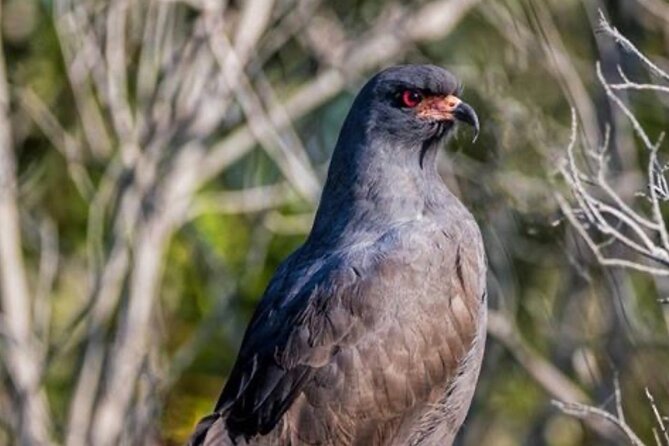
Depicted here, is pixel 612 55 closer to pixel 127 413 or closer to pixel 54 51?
pixel 127 413

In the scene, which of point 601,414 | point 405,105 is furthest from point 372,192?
point 601,414

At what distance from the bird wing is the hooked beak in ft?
2.00

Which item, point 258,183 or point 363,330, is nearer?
point 363,330

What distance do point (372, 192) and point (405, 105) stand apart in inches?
16.5

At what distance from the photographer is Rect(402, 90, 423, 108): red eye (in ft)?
28.1

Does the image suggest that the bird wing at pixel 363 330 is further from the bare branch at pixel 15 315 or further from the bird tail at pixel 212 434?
the bare branch at pixel 15 315

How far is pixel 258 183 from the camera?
13281 mm

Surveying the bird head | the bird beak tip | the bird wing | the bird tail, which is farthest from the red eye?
the bird tail

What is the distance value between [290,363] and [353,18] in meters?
5.44

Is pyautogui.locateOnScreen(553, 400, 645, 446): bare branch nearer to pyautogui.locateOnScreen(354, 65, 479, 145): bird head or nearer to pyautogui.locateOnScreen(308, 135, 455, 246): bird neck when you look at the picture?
pyautogui.locateOnScreen(308, 135, 455, 246): bird neck

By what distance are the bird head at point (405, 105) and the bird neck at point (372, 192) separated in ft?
0.23

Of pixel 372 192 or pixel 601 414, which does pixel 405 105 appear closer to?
pixel 372 192

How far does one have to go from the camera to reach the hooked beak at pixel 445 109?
853 centimetres

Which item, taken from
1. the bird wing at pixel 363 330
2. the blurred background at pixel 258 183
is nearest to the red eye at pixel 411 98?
the bird wing at pixel 363 330
